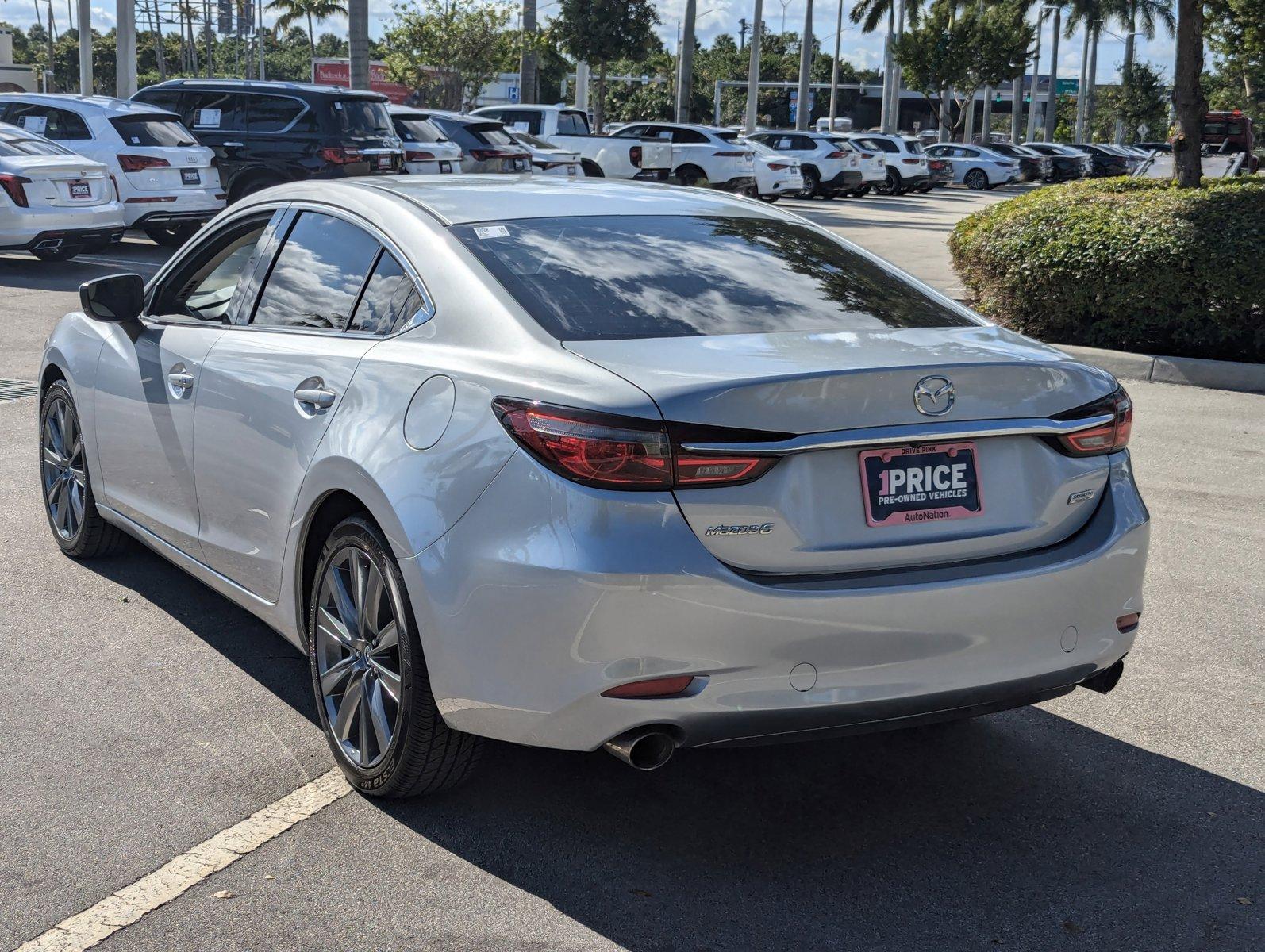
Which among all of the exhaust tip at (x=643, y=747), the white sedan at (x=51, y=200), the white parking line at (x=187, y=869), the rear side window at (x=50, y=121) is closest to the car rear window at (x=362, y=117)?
the rear side window at (x=50, y=121)

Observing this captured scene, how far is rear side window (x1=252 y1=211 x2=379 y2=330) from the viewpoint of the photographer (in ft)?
13.8

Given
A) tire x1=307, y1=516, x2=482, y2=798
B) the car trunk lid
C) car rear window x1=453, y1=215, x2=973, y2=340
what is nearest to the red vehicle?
car rear window x1=453, y1=215, x2=973, y2=340

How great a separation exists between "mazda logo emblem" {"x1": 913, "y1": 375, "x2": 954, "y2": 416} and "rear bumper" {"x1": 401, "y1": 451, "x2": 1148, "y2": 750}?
370 millimetres

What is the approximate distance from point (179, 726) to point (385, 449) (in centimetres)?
129

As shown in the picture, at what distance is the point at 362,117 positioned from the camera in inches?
779

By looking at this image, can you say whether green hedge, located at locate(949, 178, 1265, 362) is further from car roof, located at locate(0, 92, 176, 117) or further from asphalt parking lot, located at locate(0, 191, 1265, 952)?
car roof, located at locate(0, 92, 176, 117)

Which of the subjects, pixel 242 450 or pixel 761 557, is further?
pixel 242 450

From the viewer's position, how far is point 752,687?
3227 millimetres

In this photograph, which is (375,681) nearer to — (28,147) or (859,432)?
(859,432)

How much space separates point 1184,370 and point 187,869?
8733mm

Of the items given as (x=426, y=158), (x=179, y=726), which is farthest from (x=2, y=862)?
(x=426, y=158)

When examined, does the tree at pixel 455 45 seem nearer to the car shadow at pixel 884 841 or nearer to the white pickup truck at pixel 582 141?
the white pickup truck at pixel 582 141

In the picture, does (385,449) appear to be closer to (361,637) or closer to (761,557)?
(361,637)

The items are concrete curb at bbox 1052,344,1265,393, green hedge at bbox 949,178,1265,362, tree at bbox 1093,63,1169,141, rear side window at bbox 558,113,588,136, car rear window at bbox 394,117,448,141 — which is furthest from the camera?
tree at bbox 1093,63,1169,141
